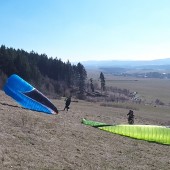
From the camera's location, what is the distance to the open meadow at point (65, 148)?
45.9 ft

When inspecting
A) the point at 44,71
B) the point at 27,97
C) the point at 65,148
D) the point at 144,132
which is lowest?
the point at 144,132

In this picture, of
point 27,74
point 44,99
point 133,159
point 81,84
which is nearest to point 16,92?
point 44,99

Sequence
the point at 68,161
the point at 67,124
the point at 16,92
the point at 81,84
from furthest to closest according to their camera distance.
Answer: the point at 81,84
the point at 16,92
the point at 67,124
the point at 68,161

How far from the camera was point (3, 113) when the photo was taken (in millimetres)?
19875

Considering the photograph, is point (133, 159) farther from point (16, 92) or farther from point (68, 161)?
point (16, 92)

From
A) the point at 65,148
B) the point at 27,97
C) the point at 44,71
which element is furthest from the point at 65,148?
the point at 44,71

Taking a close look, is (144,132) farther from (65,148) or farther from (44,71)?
(44,71)

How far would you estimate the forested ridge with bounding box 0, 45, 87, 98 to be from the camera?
65.2 meters

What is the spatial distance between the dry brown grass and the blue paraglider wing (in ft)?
7.66

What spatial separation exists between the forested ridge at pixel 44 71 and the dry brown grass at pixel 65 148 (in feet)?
141

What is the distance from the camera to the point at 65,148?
53.9 feet

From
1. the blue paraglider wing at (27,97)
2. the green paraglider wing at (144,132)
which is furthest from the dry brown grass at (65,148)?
the blue paraglider wing at (27,97)

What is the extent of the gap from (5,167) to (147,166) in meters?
6.70

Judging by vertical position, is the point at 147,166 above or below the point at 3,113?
below
